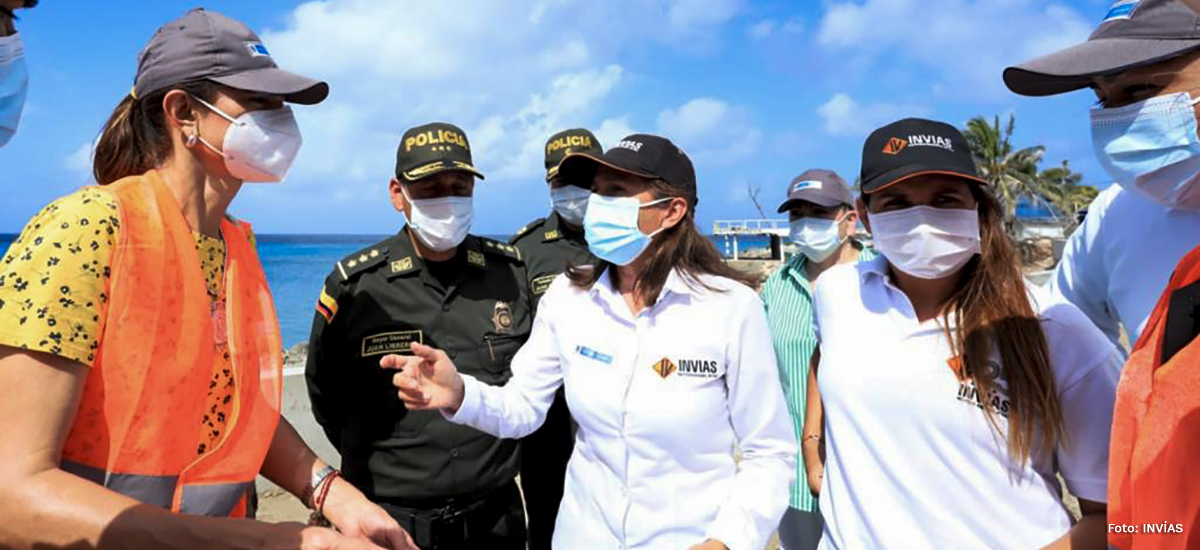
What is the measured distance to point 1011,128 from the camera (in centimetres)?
4075

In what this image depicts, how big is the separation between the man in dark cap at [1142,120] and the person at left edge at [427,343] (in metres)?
2.43

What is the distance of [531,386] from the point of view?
8.67 feet

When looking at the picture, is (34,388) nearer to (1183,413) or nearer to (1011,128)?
(1183,413)

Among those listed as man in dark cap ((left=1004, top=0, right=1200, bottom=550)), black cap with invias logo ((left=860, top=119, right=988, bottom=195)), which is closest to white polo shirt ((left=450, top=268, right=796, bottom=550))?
black cap with invias logo ((left=860, top=119, right=988, bottom=195))

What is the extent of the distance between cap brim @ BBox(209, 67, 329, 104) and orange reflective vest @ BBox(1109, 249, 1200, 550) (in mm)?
2207

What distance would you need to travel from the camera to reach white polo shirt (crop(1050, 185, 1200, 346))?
216 centimetres

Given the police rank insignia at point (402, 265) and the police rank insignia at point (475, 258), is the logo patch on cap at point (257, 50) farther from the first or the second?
the police rank insignia at point (475, 258)

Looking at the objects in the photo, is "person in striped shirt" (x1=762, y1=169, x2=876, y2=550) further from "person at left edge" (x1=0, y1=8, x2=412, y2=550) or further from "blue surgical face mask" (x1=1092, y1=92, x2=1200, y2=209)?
"person at left edge" (x1=0, y1=8, x2=412, y2=550)

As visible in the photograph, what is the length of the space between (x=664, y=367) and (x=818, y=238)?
232 centimetres

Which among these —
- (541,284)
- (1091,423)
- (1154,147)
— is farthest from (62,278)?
(541,284)

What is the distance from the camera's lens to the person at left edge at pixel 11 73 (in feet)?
4.62

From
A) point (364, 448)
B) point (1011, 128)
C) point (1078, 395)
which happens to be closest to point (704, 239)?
point (1078, 395)

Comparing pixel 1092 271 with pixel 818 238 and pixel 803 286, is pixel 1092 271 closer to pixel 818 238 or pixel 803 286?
pixel 803 286

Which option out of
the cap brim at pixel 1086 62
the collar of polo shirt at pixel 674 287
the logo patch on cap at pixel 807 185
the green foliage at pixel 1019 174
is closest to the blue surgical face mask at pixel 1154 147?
the cap brim at pixel 1086 62
